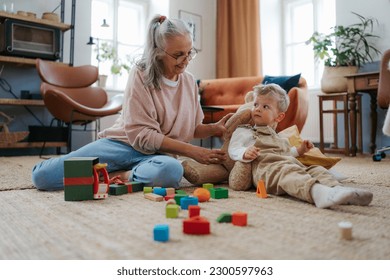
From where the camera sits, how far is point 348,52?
3.43 m

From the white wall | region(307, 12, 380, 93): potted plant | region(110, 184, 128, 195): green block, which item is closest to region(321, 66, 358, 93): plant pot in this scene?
region(307, 12, 380, 93): potted plant

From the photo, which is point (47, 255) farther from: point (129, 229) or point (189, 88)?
point (189, 88)

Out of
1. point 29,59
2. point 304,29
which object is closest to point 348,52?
point 304,29

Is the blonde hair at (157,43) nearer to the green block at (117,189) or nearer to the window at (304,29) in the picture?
the green block at (117,189)

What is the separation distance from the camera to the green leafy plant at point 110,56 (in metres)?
4.07

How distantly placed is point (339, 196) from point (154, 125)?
738 millimetres

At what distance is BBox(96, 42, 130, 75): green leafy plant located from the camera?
4070 mm

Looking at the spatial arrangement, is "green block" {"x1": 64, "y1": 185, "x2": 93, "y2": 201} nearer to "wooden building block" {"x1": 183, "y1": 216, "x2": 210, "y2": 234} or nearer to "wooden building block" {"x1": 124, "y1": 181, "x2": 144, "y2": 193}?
"wooden building block" {"x1": 124, "y1": 181, "x2": 144, "y2": 193}

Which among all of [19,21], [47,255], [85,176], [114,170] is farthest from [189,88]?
[19,21]

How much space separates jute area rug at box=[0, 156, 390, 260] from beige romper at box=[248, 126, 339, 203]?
0.16ft

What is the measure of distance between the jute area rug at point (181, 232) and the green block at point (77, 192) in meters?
0.04

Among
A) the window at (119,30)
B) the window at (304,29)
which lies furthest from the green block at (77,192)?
the window at (304,29)

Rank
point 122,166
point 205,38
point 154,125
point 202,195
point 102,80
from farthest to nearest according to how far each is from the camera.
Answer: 1. point 205,38
2. point 102,80
3. point 122,166
4. point 154,125
5. point 202,195

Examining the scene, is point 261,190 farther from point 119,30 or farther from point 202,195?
point 119,30
